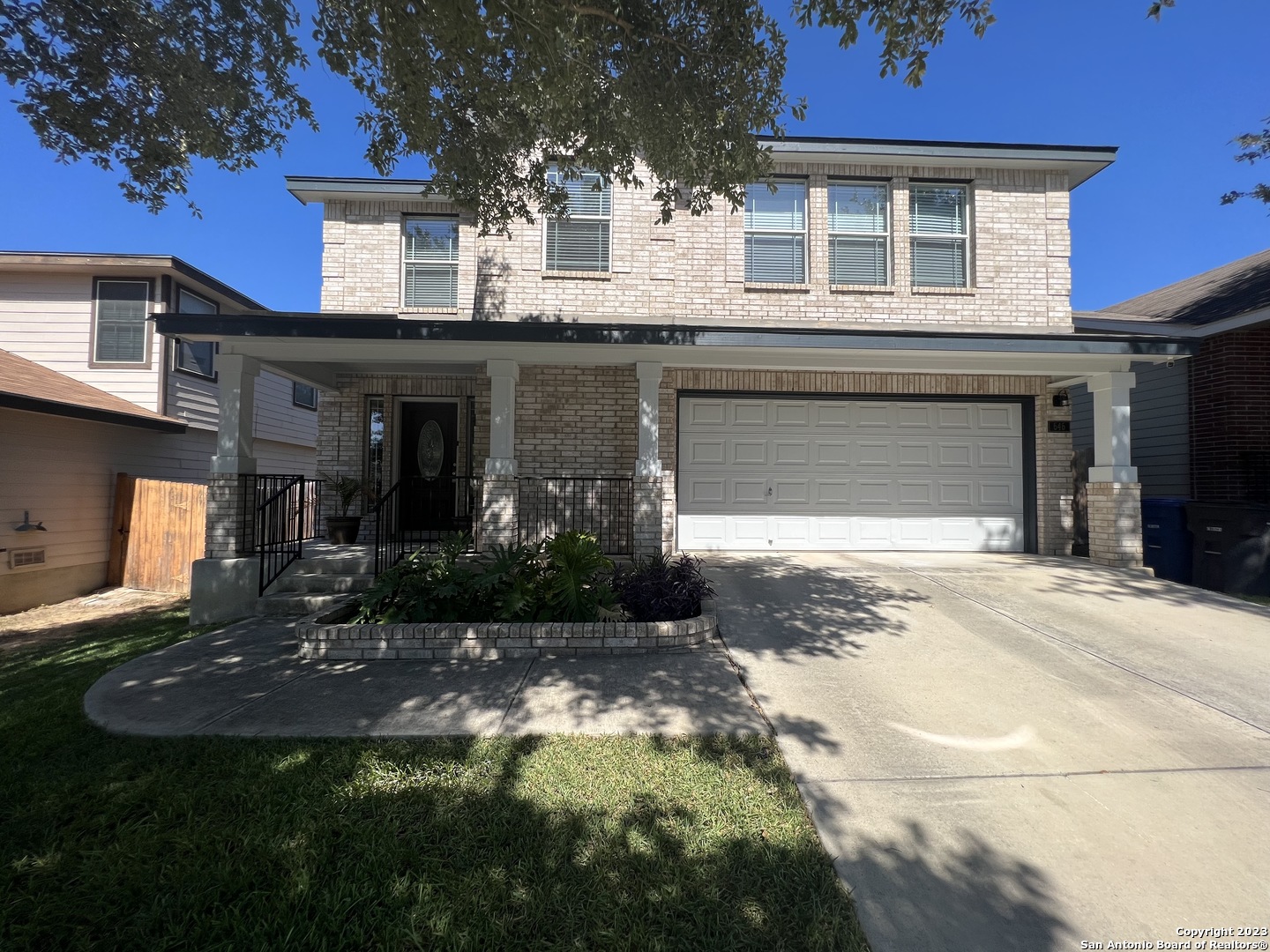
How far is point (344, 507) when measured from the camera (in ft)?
28.8

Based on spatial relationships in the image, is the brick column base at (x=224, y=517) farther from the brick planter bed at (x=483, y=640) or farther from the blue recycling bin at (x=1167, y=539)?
the blue recycling bin at (x=1167, y=539)

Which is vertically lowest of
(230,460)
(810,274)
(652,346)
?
(230,460)

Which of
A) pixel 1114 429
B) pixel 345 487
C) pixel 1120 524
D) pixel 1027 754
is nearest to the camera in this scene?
pixel 1027 754

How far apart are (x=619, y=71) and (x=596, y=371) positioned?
12.5 feet

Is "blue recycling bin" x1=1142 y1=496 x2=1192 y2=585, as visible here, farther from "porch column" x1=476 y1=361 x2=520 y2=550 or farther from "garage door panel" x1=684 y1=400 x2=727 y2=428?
"porch column" x1=476 y1=361 x2=520 y2=550

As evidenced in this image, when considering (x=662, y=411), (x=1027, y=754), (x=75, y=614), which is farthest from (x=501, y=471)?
(x=75, y=614)

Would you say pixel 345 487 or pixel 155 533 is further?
pixel 155 533

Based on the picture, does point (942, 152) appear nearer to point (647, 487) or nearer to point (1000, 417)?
point (1000, 417)

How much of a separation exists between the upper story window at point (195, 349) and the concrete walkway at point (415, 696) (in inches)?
329

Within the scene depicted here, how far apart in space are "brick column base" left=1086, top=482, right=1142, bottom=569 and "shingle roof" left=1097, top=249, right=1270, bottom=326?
3.26 m

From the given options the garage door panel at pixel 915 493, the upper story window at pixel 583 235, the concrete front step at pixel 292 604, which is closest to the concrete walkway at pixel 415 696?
the concrete front step at pixel 292 604

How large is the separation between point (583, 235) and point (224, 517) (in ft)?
21.0

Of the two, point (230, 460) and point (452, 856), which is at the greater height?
point (230, 460)

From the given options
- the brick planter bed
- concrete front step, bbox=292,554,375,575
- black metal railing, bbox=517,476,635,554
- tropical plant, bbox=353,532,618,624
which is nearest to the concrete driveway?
the brick planter bed
